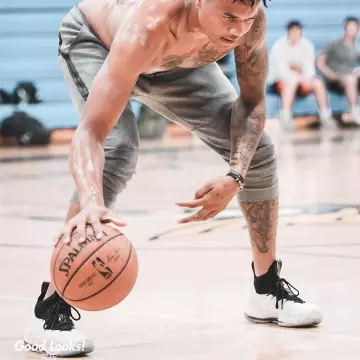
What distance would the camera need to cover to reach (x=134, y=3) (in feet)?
14.3

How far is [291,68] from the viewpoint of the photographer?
17.6 m

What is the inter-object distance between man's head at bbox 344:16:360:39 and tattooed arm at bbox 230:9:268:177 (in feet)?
45.8

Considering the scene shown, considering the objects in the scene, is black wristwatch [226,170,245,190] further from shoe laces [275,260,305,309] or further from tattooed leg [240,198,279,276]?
shoe laces [275,260,305,309]

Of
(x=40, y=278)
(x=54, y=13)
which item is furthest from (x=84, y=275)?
(x=54, y=13)

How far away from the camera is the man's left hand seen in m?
3.95

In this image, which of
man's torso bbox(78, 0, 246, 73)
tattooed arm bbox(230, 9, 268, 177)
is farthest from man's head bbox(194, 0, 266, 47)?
tattooed arm bbox(230, 9, 268, 177)

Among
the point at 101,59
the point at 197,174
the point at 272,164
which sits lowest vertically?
the point at 197,174

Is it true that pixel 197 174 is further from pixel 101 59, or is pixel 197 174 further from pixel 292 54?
pixel 292 54

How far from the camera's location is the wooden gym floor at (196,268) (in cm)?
402

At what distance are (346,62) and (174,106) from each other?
14032mm

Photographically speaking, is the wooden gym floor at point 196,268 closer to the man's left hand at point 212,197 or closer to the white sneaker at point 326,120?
the man's left hand at point 212,197

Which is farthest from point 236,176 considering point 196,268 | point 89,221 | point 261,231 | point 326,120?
point 326,120

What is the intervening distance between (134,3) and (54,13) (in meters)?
13.0

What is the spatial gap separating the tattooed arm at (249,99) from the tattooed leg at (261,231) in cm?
41
